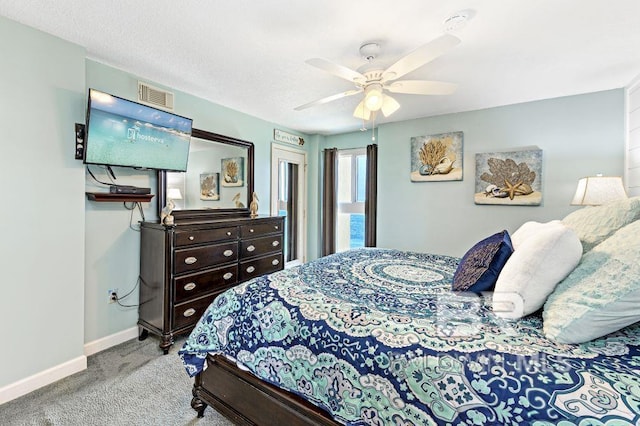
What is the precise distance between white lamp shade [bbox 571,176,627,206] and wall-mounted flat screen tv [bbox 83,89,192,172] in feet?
12.3

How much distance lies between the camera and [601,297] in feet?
3.05

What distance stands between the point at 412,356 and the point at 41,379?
260 centimetres

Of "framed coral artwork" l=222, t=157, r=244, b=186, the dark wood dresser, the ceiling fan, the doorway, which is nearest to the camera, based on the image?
the ceiling fan

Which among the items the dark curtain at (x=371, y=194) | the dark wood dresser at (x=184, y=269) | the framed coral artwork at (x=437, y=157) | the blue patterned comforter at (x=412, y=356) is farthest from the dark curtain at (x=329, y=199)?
the blue patterned comforter at (x=412, y=356)

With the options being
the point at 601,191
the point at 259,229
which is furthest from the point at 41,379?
the point at 601,191

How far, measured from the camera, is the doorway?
14.6 feet

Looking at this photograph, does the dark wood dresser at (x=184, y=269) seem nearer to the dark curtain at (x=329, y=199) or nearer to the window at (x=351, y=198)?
the dark curtain at (x=329, y=199)

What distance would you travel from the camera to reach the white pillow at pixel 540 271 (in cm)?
116

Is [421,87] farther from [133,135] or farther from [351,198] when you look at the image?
[351,198]

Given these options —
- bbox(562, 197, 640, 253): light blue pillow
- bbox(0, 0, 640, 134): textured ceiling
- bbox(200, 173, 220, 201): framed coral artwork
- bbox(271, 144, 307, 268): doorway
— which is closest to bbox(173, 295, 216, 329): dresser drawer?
bbox(200, 173, 220, 201): framed coral artwork

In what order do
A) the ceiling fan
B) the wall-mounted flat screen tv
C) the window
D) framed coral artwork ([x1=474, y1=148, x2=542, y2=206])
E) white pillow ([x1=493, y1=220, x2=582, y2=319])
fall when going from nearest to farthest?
white pillow ([x1=493, y1=220, x2=582, y2=319])
the ceiling fan
the wall-mounted flat screen tv
framed coral artwork ([x1=474, y1=148, x2=542, y2=206])
the window

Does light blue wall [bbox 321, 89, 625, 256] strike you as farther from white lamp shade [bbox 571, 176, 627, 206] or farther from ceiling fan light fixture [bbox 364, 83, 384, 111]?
ceiling fan light fixture [bbox 364, 83, 384, 111]

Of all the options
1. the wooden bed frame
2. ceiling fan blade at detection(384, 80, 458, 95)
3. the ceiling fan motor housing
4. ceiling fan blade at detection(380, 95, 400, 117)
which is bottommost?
the wooden bed frame

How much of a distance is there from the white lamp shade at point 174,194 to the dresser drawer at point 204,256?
71 centimetres
